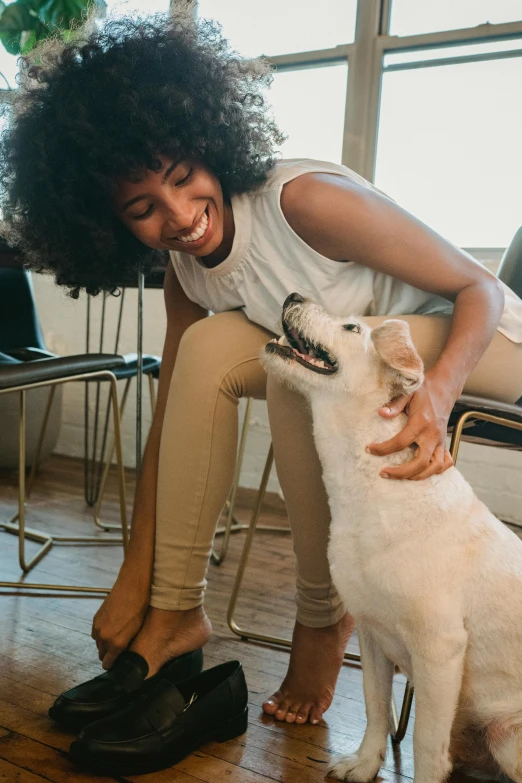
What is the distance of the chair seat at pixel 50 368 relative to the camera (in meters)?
1.38

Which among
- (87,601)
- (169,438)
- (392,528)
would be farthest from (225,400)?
(87,601)

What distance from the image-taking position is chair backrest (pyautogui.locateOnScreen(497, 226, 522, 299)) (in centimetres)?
150

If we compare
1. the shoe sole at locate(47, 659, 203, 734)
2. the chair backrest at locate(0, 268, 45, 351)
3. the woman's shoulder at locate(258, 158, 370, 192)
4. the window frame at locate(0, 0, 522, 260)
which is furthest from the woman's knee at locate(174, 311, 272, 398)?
the window frame at locate(0, 0, 522, 260)

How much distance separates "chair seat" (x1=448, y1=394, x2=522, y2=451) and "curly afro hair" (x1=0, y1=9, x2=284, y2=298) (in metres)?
0.50

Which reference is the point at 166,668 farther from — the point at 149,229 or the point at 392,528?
the point at 149,229

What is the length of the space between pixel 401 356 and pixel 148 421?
251cm

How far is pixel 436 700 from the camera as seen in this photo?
2.80 feet

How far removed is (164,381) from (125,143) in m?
0.42

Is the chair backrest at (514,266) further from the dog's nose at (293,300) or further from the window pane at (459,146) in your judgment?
the window pane at (459,146)

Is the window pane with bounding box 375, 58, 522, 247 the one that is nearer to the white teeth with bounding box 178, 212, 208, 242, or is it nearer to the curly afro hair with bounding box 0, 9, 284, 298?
the curly afro hair with bounding box 0, 9, 284, 298

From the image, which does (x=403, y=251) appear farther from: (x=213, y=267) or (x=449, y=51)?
(x=449, y=51)

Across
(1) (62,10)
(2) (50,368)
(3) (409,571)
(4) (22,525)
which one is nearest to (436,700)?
(3) (409,571)

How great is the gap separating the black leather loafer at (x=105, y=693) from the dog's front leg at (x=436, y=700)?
383 millimetres

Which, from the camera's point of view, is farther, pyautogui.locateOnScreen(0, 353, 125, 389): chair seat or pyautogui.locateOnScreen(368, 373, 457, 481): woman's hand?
pyautogui.locateOnScreen(0, 353, 125, 389): chair seat
